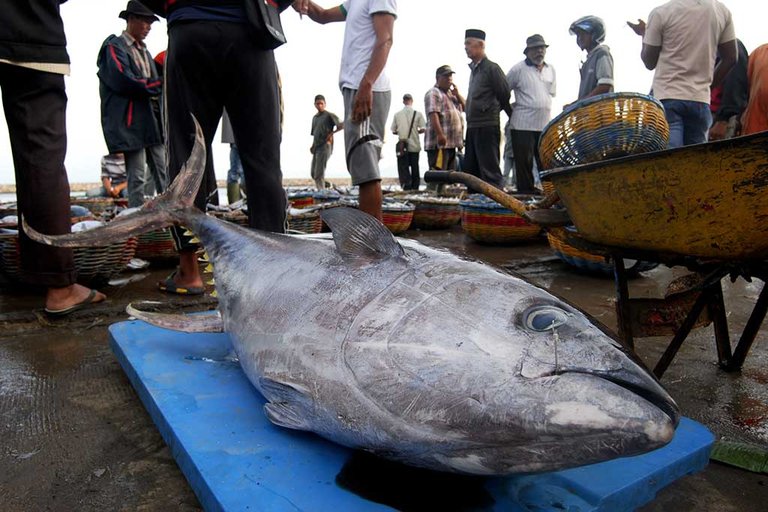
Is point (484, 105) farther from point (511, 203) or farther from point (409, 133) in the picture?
point (409, 133)

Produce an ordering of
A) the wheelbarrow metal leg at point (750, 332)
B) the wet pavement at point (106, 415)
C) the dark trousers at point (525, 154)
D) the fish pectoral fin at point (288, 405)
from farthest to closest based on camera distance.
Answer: the dark trousers at point (525, 154), the wheelbarrow metal leg at point (750, 332), the wet pavement at point (106, 415), the fish pectoral fin at point (288, 405)

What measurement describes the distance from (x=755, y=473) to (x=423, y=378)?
1304 millimetres

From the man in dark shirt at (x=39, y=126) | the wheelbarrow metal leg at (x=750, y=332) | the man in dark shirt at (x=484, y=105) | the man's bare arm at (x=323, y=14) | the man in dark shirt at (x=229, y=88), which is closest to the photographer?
the wheelbarrow metal leg at (x=750, y=332)

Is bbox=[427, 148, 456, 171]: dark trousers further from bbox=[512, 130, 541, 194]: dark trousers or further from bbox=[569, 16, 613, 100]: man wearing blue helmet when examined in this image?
bbox=[569, 16, 613, 100]: man wearing blue helmet

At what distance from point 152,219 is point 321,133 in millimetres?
10592

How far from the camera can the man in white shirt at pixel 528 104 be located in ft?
23.6

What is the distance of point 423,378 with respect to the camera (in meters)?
1.12

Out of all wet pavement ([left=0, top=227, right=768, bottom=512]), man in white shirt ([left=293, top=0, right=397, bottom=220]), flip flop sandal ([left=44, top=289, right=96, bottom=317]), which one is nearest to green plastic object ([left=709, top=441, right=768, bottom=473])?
wet pavement ([left=0, top=227, right=768, bottom=512])

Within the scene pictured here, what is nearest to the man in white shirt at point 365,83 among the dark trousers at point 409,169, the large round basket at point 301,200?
the large round basket at point 301,200

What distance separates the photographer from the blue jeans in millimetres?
4570

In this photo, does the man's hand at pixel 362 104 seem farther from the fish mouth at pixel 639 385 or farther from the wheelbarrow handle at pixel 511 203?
the fish mouth at pixel 639 385

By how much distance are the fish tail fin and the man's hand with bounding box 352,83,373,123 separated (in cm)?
167

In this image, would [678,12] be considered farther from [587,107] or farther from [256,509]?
[256,509]

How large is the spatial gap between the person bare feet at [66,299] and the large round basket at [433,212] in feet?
15.4
